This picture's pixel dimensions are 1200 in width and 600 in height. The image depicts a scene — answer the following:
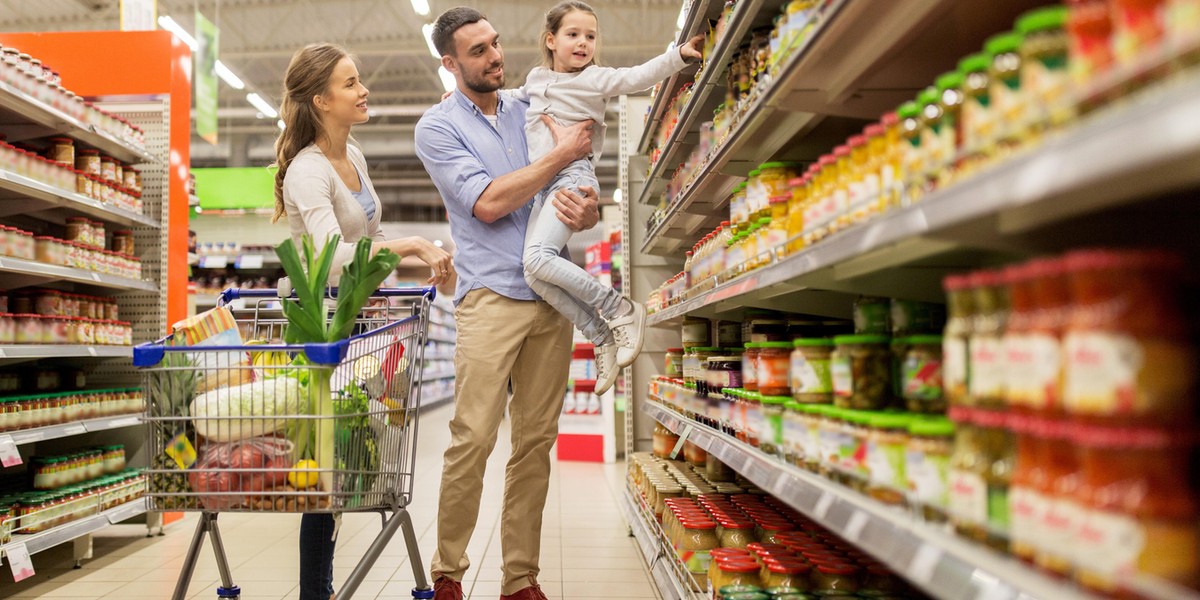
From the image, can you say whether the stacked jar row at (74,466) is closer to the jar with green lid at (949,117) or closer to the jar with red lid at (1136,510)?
the jar with green lid at (949,117)

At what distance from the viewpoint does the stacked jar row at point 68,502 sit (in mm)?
3385

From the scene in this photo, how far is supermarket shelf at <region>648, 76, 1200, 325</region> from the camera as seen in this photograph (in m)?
0.64

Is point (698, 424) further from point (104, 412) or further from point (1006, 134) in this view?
point (104, 412)

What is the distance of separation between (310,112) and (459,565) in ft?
4.60

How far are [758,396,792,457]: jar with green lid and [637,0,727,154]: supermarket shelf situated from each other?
1.15 metres

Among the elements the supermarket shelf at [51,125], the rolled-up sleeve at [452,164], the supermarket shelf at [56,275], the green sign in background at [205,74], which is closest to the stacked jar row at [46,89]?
the supermarket shelf at [51,125]

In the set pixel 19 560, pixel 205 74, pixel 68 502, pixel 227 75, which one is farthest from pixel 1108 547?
pixel 227 75

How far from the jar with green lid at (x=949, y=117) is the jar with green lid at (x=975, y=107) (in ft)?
0.08

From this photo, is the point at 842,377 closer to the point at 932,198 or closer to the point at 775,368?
the point at 775,368

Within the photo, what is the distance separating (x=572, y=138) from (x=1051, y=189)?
210cm

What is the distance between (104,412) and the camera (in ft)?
13.6

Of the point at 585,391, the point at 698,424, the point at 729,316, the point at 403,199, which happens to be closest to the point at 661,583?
the point at 698,424

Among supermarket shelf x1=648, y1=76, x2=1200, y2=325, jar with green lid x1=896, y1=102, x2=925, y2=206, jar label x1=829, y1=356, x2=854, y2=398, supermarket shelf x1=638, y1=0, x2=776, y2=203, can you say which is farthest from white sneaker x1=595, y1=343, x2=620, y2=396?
jar with green lid x1=896, y1=102, x2=925, y2=206

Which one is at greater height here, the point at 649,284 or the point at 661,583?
the point at 649,284
